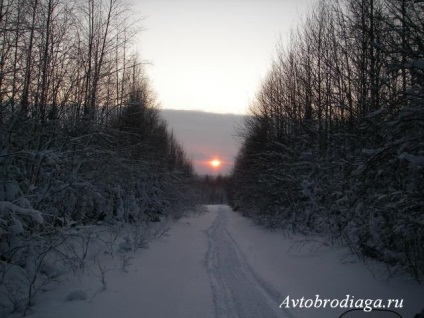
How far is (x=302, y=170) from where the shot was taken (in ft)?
58.5

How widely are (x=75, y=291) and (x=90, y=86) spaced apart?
241 inches

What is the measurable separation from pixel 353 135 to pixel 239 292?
16.4 ft

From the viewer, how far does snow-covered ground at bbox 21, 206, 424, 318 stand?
6.34m

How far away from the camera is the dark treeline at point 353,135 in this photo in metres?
6.07

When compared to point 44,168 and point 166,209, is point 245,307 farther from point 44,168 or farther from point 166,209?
point 166,209

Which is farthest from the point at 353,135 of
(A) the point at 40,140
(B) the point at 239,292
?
(A) the point at 40,140

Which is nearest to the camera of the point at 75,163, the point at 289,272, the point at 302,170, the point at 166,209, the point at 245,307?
the point at 245,307

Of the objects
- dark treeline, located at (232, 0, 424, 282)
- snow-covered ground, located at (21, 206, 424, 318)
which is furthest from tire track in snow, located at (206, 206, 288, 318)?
dark treeline, located at (232, 0, 424, 282)

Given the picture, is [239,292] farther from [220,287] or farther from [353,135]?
[353,135]

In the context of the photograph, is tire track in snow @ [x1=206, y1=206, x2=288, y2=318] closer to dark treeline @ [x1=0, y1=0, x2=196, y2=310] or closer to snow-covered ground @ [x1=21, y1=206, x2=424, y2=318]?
snow-covered ground @ [x1=21, y1=206, x2=424, y2=318]

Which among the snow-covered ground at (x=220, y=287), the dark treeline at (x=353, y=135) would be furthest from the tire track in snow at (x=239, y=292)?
the dark treeline at (x=353, y=135)

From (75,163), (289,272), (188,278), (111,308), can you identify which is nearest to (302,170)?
(289,272)

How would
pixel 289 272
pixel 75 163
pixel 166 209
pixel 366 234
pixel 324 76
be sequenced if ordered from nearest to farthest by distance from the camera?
pixel 366 234 < pixel 75 163 < pixel 289 272 < pixel 324 76 < pixel 166 209

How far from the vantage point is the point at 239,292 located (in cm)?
783
